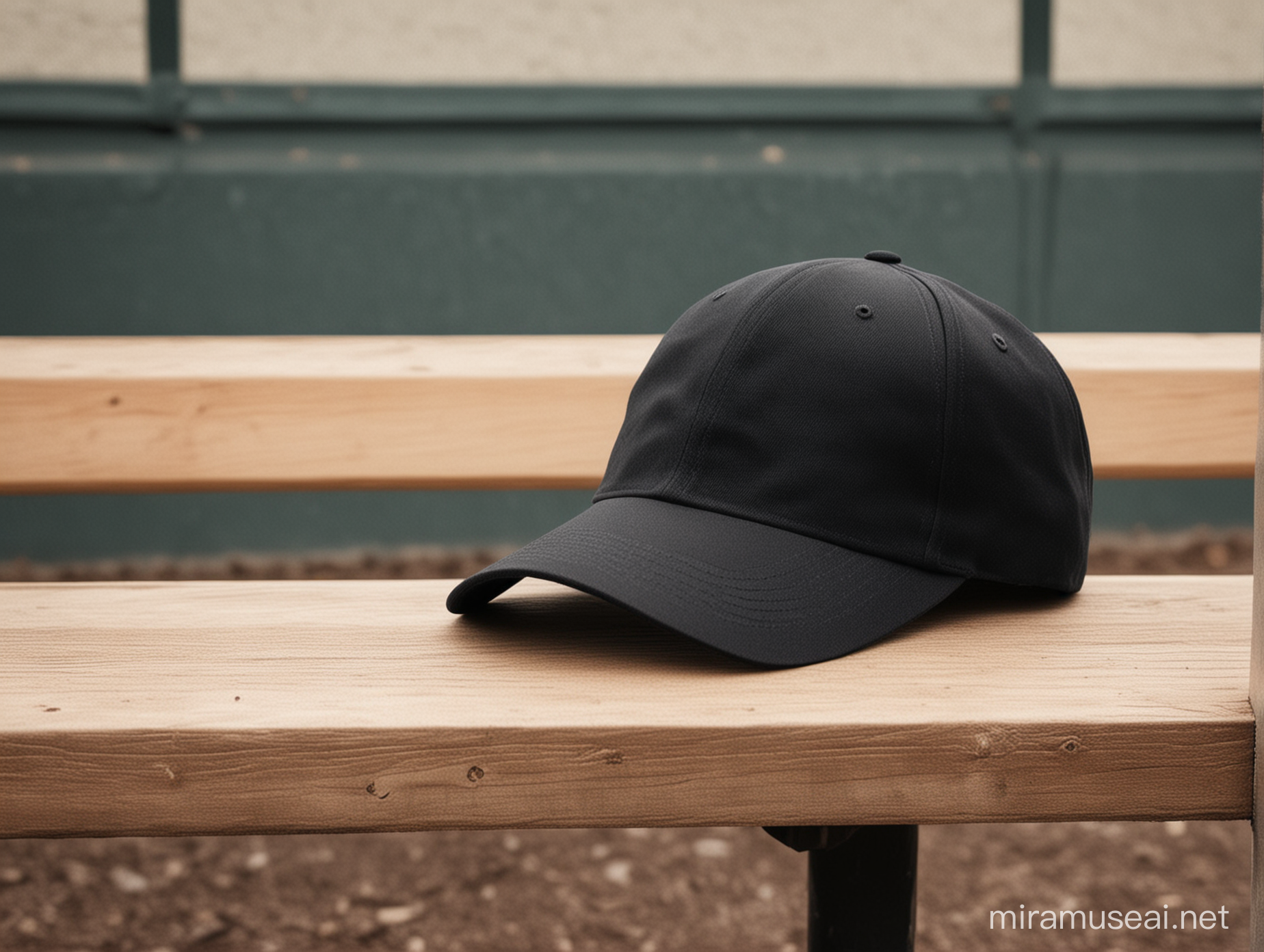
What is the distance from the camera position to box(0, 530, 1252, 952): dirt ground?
1764 mm

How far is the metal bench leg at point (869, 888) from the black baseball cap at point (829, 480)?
0.27 meters

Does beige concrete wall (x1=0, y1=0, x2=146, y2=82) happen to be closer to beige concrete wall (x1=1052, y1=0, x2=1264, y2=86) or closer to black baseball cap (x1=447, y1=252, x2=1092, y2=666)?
beige concrete wall (x1=1052, y1=0, x2=1264, y2=86)

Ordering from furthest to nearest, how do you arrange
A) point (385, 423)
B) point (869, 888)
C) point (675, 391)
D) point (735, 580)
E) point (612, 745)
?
point (385, 423) < point (869, 888) < point (675, 391) < point (735, 580) < point (612, 745)

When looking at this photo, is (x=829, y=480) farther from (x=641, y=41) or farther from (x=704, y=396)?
(x=641, y=41)

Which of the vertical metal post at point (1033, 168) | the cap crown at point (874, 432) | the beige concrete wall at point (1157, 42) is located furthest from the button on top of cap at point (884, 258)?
the beige concrete wall at point (1157, 42)

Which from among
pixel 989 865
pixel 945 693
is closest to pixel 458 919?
pixel 989 865

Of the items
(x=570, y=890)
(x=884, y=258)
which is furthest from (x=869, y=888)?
(x=570, y=890)

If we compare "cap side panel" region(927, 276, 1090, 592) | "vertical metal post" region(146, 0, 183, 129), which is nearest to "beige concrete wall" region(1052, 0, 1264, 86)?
"vertical metal post" region(146, 0, 183, 129)

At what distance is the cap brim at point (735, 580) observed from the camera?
2.40ft

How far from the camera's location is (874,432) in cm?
82

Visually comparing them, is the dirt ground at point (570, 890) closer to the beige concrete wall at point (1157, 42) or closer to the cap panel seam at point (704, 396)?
the cap panel seam at point (704, 396)

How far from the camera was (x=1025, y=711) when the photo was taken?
2.20 feet

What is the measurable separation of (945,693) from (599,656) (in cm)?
22

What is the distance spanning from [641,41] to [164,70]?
1.23m
